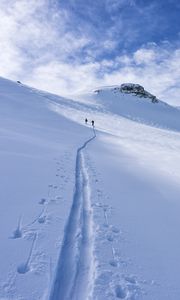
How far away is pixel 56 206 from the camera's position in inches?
230

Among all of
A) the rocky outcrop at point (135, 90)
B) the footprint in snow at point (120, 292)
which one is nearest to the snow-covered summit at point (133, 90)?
the rocky outcrop at point (135, 90)

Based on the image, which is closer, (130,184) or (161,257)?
(161,257)

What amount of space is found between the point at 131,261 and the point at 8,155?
6840mm

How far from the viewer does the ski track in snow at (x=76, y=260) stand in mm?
3309

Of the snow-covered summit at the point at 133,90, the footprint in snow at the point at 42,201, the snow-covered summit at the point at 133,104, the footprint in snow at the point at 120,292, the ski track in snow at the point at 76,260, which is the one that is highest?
the snow-covered summit at the point at 133,90

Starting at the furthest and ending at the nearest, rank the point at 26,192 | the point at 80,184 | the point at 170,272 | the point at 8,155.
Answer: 1. the point at 8,155
2. the point at 80,184
3. the point at 26,192
4. the point at 170,272

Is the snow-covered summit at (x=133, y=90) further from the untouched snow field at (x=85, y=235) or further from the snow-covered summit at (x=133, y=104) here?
the untouched snow field at (x=85, y=235)

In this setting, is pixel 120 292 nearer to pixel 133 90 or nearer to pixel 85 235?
pixel 85 235

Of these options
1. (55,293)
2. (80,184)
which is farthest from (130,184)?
(55,293)

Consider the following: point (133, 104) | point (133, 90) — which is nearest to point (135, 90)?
point (133, 90)

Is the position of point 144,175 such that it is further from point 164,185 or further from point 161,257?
point 161,257

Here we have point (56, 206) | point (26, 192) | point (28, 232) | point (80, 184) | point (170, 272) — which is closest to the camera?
point (170, 272)

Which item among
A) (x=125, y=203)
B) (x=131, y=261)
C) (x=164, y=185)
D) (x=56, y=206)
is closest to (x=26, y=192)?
(x=56, y=206)

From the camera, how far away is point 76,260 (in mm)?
3928
